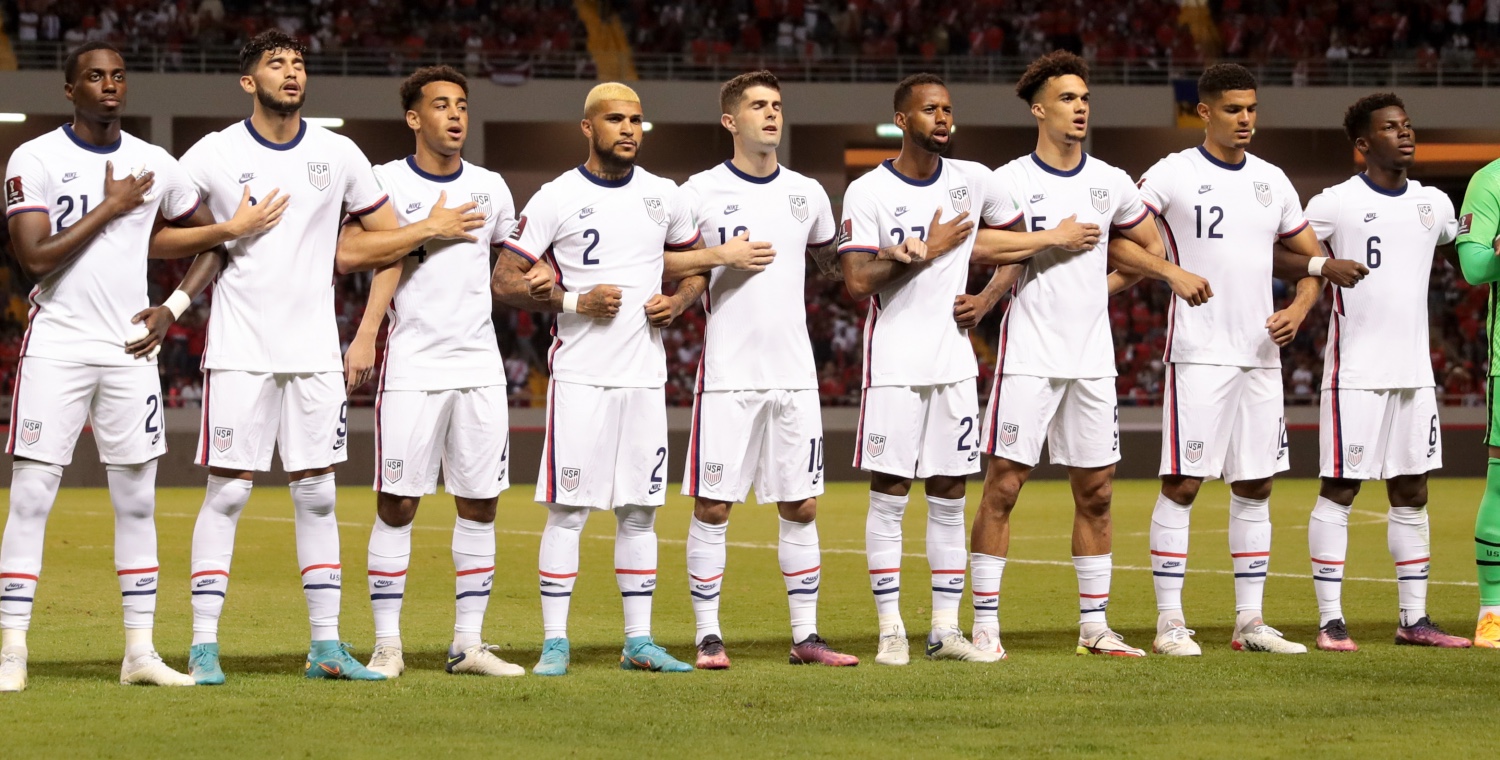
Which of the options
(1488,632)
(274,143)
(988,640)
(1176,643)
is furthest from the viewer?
(1488,632)

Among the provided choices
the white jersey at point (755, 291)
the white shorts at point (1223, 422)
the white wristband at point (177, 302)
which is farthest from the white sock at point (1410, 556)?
the white wristband at point (177, 302)

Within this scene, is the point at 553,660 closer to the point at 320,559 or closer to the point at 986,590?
the point at 320,559

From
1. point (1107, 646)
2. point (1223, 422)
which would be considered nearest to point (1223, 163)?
point (1223, 422)

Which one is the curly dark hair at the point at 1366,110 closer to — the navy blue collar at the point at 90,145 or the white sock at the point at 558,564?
the white sock at the point at 558,564

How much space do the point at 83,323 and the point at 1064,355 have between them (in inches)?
160

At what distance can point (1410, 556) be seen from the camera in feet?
26.7

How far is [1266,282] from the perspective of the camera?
7.94 metres

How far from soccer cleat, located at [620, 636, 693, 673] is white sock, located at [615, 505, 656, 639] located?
0.13 feet

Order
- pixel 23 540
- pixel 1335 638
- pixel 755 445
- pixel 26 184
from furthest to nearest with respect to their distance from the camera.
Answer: pixel 1335 638, pixel 755 445, pixel 23 540, pixel 26 184

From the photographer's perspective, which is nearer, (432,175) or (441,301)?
(441,301)

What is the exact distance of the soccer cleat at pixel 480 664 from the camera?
22.7 feet

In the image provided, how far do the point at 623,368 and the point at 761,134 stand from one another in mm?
1158

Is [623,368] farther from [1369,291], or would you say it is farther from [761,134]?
[1369,291]

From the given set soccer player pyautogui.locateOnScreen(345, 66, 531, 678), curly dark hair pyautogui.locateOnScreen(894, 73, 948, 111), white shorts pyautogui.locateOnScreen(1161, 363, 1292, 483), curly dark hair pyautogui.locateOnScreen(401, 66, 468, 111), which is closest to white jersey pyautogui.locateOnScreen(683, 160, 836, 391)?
curly dark hair pyautogui.locateOnScreen(894, 73, 948, 111)
